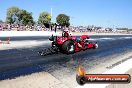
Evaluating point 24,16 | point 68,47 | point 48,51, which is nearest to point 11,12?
point 24,16

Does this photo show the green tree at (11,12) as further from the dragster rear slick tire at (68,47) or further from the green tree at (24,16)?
the dragster rear slick tire at (68,47)

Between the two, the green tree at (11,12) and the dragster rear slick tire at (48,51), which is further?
the green tree at (11,12)

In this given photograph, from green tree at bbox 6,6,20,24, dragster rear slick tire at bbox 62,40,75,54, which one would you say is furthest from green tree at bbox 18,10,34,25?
dragster rear slick tire at bbox 62,40,75,54

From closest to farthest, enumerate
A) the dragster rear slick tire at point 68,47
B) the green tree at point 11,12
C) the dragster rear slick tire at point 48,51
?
1. the dragster rear slick tire at point 48,51
2. the dragster rear slick tire at point 68,47
3. the green tree at point 11,12

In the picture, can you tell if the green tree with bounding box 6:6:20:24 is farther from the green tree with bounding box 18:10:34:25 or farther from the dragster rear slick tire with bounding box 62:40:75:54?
the dragster rear slick tire with bounding box 62:40:75:54

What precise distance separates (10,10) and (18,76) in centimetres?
7768

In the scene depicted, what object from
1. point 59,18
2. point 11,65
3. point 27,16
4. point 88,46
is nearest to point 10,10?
point 27,16

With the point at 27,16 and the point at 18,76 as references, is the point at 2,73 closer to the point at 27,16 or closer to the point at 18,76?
the point at 18,76

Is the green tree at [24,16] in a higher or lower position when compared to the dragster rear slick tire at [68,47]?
higher

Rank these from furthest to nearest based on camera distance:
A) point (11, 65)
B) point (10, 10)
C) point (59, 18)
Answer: point (59, 18) → point (10, 10) → point (11, 65)

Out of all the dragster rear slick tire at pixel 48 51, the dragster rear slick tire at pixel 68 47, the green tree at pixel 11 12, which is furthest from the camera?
the green tree at pixel 11 12

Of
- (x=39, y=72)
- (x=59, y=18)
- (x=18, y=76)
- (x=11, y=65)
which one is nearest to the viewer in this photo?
(x=18, y=76)

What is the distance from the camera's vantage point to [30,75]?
818 centimetres

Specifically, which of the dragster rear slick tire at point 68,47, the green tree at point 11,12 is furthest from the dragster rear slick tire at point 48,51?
the green tree at point 11,12
